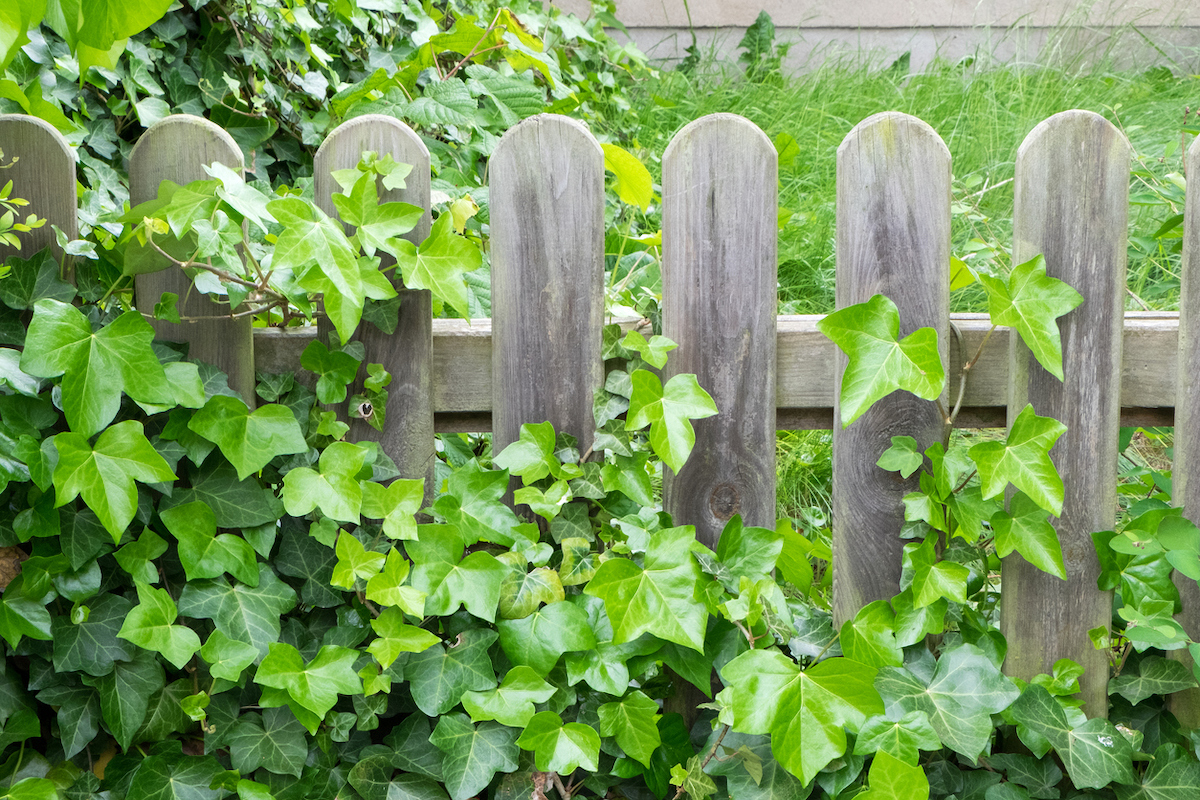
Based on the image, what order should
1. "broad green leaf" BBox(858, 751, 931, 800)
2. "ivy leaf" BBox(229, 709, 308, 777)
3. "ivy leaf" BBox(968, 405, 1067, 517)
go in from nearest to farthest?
"broad green leaf" BBox(858, 751, 931, 800)
"ivy leaf" BBox(968, 405, 1067, 517)
"ivy leaf" BBox(229, 709, 308, 777)

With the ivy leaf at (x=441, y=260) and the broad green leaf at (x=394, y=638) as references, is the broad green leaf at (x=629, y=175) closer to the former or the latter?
the ivy leaf at (x=441, y=260)

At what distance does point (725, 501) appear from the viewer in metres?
1.45

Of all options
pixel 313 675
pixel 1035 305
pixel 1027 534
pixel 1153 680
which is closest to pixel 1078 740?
pixel 1153 680

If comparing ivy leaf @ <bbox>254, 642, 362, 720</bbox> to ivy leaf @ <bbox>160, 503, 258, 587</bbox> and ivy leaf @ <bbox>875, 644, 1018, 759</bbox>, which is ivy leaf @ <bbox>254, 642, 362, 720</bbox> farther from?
ivy leaf @ <bbox>875, 644, 1018, 759</bbox>

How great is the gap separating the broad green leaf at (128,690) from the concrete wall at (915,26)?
158 inches

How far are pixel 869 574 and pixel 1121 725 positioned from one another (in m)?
0.51

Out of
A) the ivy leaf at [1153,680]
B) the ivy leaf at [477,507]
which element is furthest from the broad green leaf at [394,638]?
the ivy leaf at [1153,680]

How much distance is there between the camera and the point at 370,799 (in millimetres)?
1373

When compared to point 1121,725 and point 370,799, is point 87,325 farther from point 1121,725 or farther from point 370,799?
point 1121,725

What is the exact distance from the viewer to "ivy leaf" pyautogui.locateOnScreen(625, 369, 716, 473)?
1282 mm

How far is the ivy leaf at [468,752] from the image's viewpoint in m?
1.30

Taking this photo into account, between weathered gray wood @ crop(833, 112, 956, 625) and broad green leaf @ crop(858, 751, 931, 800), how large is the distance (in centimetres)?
35

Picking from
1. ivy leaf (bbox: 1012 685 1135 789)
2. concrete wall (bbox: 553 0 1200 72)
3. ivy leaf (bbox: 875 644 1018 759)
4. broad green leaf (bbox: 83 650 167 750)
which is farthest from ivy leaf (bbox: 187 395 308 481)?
concrete wall (bbox: 553 0 1200 72)

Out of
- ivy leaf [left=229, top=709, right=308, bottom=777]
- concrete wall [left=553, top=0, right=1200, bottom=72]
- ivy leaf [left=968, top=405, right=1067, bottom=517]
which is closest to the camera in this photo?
ivy leaf [left=968, top=405, right=1067, bottom=517]
